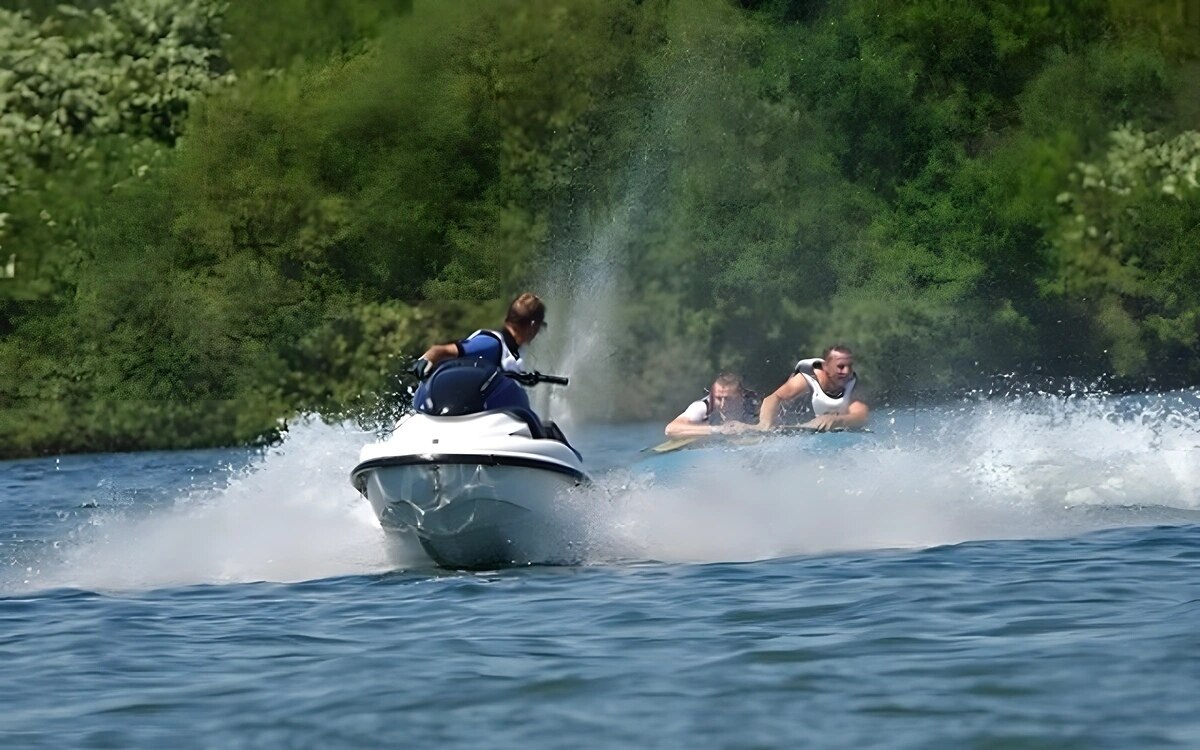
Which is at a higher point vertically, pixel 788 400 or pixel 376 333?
pixel 376 333

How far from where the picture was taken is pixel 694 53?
36562 mm

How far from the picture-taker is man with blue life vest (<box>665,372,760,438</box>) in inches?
592

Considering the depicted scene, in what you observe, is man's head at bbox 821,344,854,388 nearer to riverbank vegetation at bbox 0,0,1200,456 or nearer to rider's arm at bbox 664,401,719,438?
rider's arm at bbox 664,401,719,438

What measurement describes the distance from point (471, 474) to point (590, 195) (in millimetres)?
25596

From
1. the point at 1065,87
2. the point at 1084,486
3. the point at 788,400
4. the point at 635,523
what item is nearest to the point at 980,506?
the point at 1084,486

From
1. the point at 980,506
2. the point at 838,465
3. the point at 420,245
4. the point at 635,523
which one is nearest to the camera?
the point at 635,523

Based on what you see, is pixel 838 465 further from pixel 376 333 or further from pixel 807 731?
pixel 376 333

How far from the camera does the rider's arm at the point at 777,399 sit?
48.9ft

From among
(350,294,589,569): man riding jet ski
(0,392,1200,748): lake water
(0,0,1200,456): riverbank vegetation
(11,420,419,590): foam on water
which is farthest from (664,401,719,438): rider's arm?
(0,0,1200,456): riverbank vegetation

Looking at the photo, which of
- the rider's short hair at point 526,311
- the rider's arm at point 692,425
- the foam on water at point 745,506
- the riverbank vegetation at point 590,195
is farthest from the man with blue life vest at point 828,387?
the riverbank vegetation at point 590,195

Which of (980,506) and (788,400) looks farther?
(788,400)

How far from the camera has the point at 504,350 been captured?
10.7 m

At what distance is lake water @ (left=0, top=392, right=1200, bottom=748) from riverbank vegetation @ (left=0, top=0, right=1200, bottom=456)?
678 inches

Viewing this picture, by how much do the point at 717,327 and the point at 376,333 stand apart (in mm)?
6003
